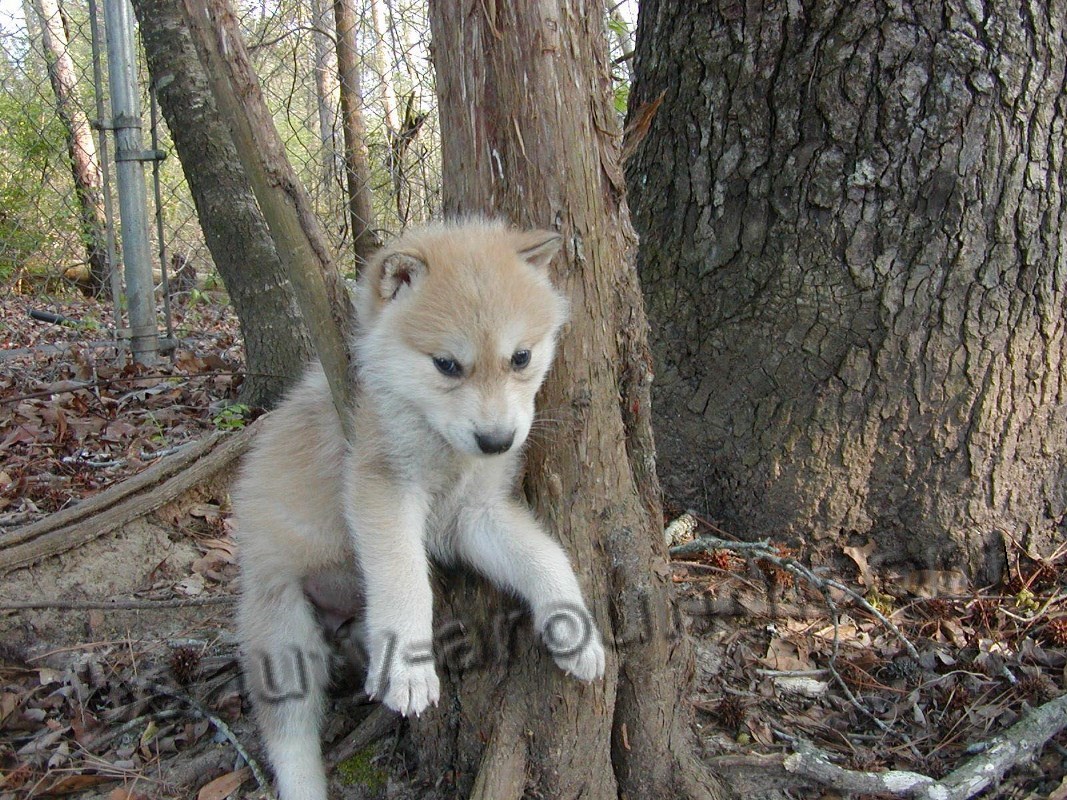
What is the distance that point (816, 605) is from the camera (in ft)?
10.2

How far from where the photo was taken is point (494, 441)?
7.07ft

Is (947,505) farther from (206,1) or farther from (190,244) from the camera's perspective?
(190,244)

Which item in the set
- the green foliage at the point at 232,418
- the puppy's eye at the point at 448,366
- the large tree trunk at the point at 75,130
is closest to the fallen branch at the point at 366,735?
the puppy's eye at the point at 448,366

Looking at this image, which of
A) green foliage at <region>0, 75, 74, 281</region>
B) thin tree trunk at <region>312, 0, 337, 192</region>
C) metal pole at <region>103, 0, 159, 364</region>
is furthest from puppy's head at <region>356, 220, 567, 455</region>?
green foliage at <region>0, 75, 74, 281</region>

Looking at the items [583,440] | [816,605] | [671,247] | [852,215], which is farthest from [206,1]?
[816,605]

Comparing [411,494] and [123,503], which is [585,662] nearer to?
[411,494]

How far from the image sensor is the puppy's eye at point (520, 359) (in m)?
2.31

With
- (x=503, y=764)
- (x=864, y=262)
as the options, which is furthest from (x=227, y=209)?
(x=503, y=764)

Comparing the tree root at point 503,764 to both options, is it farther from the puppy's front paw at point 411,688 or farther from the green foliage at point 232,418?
the green foliage at point 232,418

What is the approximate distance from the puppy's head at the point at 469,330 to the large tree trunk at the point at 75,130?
4.33 metres

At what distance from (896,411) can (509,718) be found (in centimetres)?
182

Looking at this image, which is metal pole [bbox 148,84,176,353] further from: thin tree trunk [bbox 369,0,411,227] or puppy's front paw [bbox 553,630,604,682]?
puppy's front paw [bbox 553,630,604,682]

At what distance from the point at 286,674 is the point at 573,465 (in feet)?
3.96

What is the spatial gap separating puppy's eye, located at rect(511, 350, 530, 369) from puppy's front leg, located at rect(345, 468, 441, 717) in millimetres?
503
